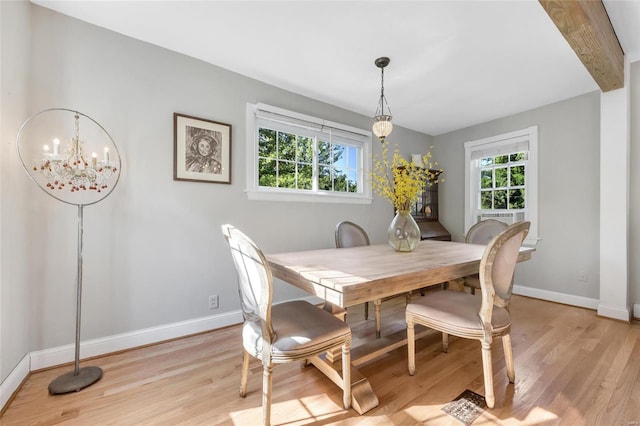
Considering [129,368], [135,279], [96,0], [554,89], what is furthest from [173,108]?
[554,89]

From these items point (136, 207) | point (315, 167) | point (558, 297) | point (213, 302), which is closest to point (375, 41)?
point (315, 167)

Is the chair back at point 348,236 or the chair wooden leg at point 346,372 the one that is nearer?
the chair wooden leg at point 346,372

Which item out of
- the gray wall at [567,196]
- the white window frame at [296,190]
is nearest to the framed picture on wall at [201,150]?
the white window frame at [296,190]

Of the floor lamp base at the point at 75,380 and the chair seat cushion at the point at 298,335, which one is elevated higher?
the chair seat cushion at the point at 298,335

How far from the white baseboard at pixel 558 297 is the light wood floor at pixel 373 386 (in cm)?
87

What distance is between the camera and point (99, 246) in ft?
6.64

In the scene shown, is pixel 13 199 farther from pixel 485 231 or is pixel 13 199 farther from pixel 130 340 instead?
pixel 485 231

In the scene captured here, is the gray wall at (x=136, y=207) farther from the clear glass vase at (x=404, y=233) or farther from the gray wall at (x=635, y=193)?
the gray wall at (x=635, y=193)

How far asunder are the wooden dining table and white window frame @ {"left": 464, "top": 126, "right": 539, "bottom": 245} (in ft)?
6.51

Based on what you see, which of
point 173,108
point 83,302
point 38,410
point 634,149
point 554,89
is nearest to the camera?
point 38,410

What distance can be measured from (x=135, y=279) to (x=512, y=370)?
2.73 m

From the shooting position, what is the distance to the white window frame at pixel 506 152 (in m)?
3.54

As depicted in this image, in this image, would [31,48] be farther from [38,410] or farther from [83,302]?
[38,410]

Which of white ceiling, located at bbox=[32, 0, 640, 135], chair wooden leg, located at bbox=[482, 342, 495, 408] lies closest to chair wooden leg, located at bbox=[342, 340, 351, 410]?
chair wooden leg, located at bbox=[482, 342, 495, 408]
